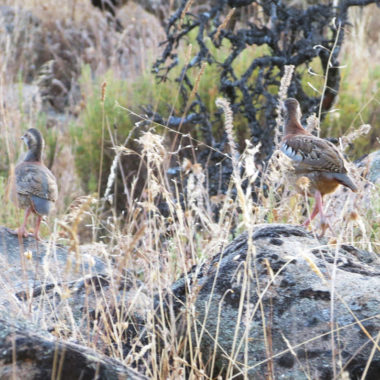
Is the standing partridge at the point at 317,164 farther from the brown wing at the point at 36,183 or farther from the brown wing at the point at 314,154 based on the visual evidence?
the brown wing at the point at 36,183

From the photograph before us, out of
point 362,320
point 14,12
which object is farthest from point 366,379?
point 14,12

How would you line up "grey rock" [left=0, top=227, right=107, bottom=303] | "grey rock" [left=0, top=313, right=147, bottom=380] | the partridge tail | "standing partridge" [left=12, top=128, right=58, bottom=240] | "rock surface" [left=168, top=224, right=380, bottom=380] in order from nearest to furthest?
"grey rock" [left=0, top=313, right=147, bottom=380], "rock surface" [left=168, top=224, right=380, bottom=380], "grey rock" [left=0, top=227, right=107, bottom=303], the partridge tail, "standing partridge" [left=12, top=128, right=58, bottom=240]

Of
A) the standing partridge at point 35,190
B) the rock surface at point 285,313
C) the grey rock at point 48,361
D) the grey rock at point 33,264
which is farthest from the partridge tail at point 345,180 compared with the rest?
the grey rock at point 48,361

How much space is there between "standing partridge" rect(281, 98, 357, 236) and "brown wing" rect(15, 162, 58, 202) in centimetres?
148

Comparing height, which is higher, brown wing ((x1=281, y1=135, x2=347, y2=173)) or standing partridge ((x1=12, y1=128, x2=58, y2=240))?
brown wing ((x1=281, y1=135, x2=347, y2=173))

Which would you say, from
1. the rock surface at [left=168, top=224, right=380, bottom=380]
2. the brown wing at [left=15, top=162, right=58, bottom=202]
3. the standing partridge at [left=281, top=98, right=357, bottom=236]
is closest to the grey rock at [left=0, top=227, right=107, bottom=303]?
the brown wing at [left=15, top=162, right=58, bottom=202]

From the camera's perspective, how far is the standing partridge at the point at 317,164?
408 cm

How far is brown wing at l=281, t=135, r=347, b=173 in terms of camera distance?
4.09 meters

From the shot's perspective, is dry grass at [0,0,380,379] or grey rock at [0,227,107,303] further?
grey rock at [0,227,107,303]

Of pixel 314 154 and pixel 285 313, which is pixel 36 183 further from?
pixel 285 313

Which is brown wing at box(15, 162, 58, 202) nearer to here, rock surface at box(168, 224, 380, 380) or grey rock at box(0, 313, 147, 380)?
rock surface at box(168, 224, 380, 380)

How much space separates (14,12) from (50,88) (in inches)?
82.8

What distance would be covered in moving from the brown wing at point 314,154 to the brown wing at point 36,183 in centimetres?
149

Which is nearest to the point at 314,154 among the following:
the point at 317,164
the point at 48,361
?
the point at 317,164
